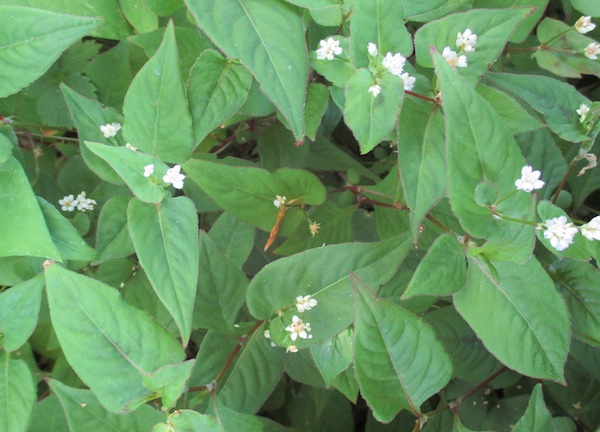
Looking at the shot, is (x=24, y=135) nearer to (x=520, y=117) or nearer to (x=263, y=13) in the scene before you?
(x=263, y=13)

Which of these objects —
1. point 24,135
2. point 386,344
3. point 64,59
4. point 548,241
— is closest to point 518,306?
point 548,241

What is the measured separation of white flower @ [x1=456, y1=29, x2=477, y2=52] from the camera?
3.57 feet

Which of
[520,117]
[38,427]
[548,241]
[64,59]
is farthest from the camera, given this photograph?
[64,59]

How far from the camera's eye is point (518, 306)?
3.76ft

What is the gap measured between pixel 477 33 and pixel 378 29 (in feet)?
0.70

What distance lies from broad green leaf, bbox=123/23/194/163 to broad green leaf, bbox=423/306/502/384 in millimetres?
845

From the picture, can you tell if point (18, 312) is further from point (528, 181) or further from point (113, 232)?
point (528, 181)

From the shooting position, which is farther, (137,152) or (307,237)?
(307,237)

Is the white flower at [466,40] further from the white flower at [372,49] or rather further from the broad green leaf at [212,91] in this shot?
the broad green leaf at [212,91]

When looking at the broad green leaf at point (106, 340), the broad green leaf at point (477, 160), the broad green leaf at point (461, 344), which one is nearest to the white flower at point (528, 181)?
the broad green leaf at point (477, 160)

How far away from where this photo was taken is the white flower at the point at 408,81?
1.08 m

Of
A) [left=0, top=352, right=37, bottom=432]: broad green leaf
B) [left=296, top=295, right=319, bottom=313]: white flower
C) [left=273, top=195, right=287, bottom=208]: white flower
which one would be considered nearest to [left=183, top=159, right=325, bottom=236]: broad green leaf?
[left=273, top=195, right=287, bottom=208]: white flower

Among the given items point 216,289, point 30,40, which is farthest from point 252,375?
point 30,40

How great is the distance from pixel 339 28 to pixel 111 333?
0.85 metres
